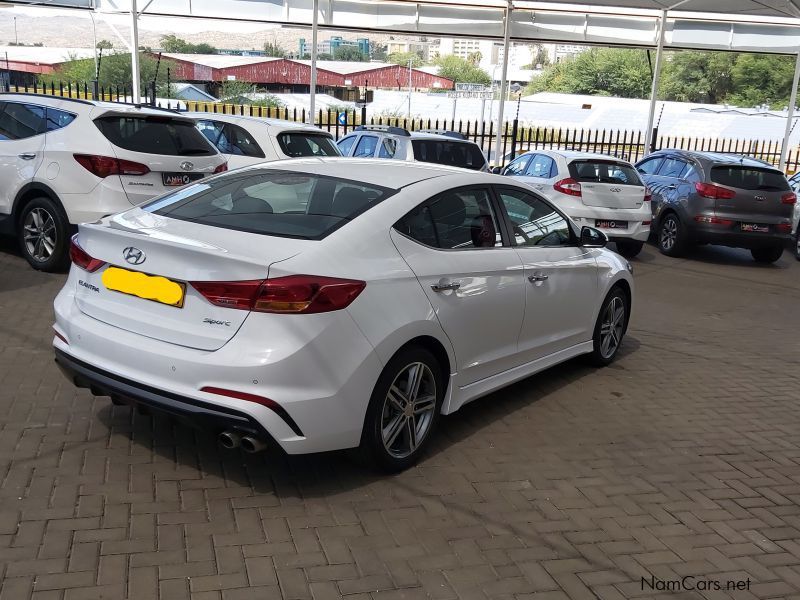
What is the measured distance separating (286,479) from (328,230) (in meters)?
1.29

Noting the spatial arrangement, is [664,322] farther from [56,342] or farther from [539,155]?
[56,342]

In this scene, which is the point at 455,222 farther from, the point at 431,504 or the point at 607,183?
the point at 607,183

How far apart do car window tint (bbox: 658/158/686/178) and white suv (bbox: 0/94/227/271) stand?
838 cm

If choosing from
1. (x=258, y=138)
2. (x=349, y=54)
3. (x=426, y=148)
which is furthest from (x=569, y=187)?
(x=349, y=54)

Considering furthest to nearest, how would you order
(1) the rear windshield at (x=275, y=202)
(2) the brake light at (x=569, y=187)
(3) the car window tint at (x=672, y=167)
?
(3) the car window tint at (x=672, y=167)
(2) the brake light at (x=569, y=187)
(1) the rear windshield at (x=275, y=202)

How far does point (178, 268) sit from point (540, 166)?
388 inches

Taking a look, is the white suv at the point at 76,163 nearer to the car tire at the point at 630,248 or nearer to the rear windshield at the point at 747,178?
the car tire at the point at 630,248

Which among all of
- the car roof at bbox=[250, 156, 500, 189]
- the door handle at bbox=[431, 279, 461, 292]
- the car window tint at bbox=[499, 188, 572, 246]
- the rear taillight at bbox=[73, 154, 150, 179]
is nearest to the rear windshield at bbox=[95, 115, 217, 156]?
the rear taillight at bbox=[73, 154, 150, 179]

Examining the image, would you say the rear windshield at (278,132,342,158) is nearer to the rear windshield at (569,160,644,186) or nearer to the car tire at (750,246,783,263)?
the rear windshield at (569,160,644,186)

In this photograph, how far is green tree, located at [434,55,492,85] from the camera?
127 m

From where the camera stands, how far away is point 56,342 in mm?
4191

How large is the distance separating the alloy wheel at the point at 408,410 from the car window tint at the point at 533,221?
134 centimetres

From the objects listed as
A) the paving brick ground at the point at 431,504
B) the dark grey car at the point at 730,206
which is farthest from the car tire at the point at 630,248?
the paving brick ground at the point at 431,504

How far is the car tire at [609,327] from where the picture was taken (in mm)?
6344
